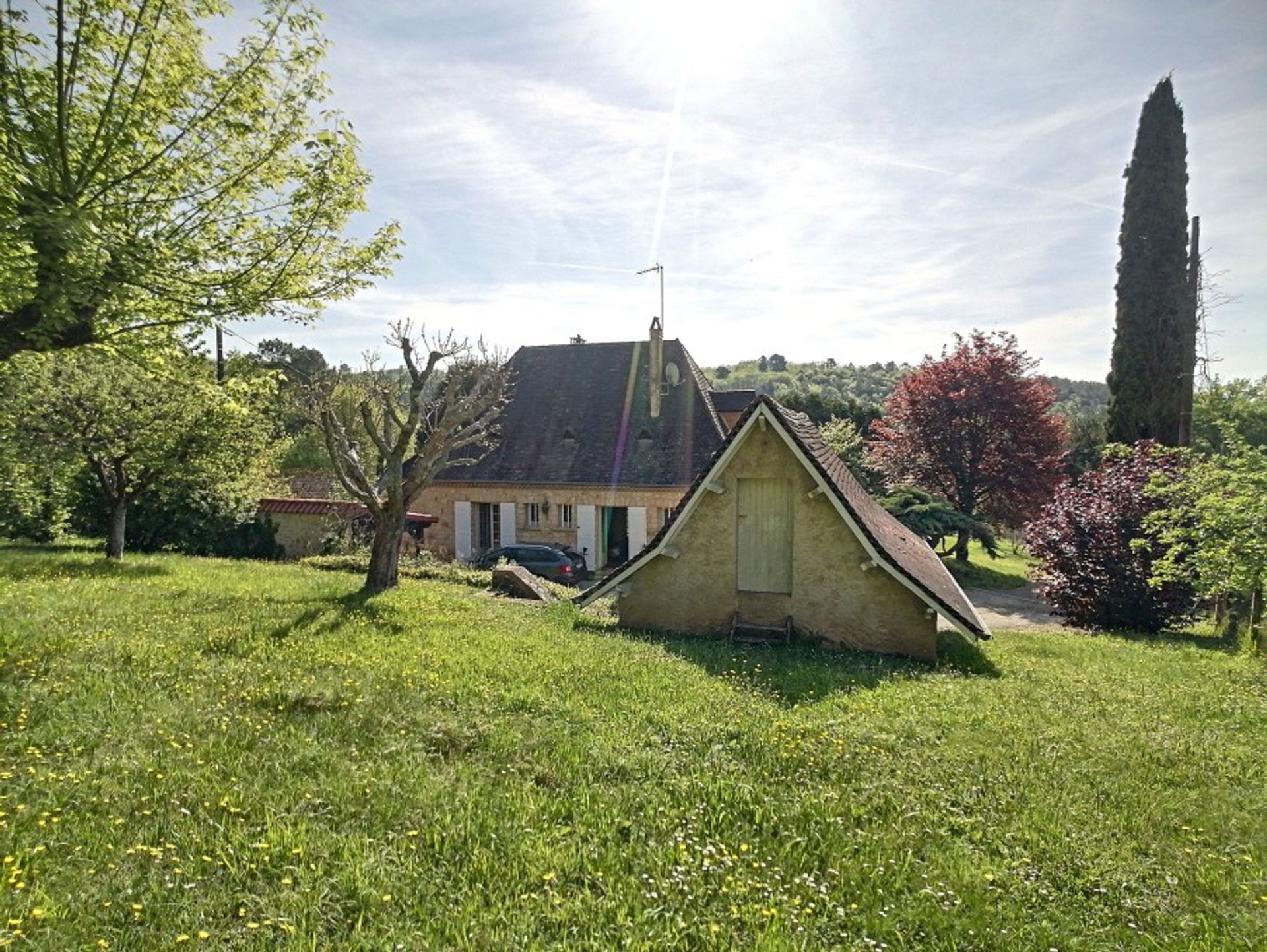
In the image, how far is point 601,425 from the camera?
2639 centimetres

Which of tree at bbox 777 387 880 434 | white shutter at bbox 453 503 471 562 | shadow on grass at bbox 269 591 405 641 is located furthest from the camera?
tree at bbox 777 387 880 434

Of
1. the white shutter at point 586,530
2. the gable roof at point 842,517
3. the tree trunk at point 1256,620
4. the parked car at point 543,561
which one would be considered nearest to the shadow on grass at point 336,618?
the gable roof at point 842,517

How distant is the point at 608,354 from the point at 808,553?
18606 millimetres

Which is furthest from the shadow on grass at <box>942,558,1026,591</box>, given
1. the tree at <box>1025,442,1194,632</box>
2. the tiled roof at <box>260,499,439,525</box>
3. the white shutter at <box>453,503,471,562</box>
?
the tiled roof at <box>260,499,439,525</box>

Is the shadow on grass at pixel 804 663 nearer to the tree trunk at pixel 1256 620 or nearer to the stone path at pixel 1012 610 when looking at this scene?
the stone path at pixel 1012 610

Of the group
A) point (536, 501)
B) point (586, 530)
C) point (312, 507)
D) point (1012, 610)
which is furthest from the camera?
point (536, 501)

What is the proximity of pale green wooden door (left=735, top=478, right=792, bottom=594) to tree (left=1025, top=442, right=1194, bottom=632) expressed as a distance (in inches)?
328

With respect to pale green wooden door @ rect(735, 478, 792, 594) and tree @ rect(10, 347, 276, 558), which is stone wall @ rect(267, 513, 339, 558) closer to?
tree @ rect(10, 347, 276, 558)

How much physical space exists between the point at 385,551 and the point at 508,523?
1108cm

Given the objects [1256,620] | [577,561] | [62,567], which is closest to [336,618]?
[62,567]

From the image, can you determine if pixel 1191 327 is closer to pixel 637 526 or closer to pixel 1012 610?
pixel 1012 610

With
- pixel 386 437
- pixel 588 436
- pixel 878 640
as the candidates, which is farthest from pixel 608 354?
pixel 878 640

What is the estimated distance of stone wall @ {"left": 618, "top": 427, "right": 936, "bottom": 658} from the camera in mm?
11117

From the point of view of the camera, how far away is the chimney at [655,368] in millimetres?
25922
